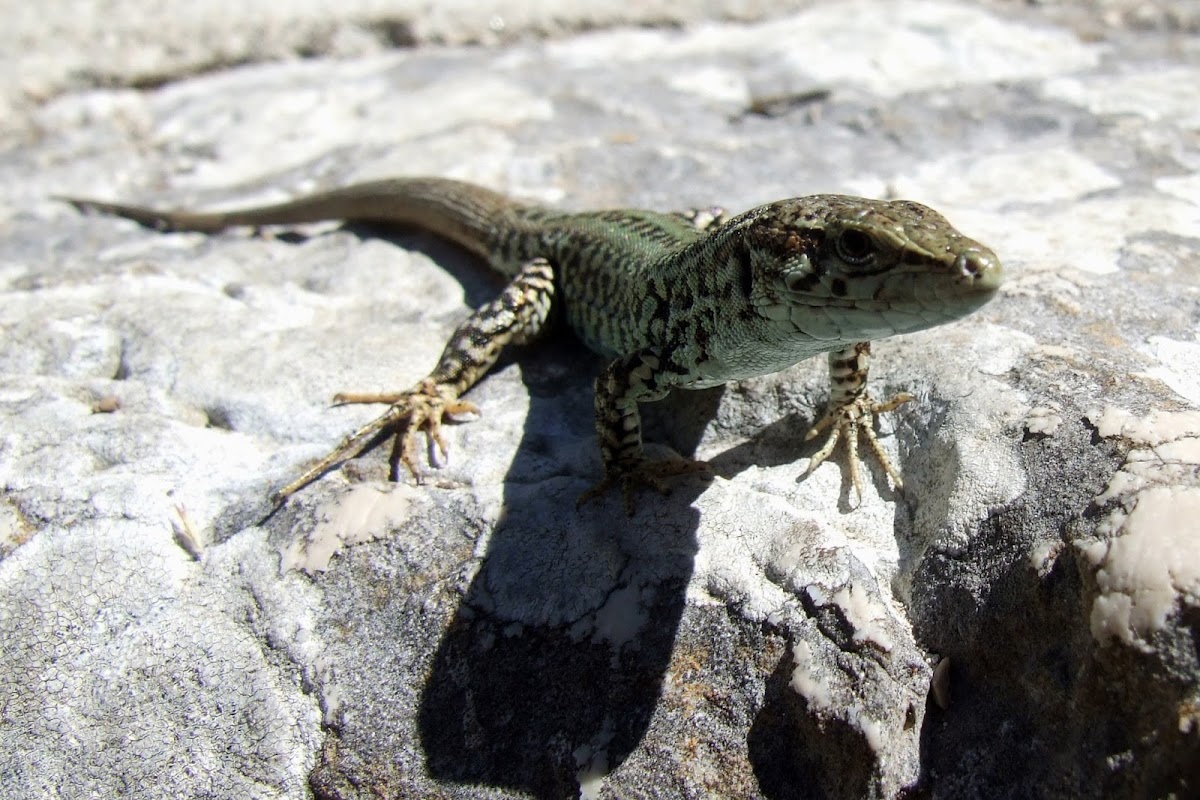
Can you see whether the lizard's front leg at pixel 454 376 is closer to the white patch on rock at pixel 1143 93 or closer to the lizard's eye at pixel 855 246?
the lizard's eye at pixel 855 246

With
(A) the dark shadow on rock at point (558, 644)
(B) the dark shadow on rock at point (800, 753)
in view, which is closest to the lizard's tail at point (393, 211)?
(A) the dark shadow on rock at point (558, 644)

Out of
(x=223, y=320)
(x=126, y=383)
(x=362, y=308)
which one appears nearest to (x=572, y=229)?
(x=362, y=308)

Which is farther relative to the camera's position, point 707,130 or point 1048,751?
point 707,130

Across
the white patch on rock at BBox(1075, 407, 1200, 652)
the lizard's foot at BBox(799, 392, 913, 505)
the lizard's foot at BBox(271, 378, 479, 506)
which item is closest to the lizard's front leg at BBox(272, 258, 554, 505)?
the lizard's foot at BBox(271, 378, 479, 506)

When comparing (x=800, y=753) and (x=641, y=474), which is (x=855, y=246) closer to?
(x=641, y=474)

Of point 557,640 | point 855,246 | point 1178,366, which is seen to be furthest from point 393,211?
point 1178,366

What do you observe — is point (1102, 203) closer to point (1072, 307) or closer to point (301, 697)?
point (1072, 307)

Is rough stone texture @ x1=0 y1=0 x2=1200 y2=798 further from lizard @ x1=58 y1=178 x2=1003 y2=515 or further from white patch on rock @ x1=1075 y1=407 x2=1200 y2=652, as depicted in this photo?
lizard @ x1=58 y1=178 x2=1003 y2=515
